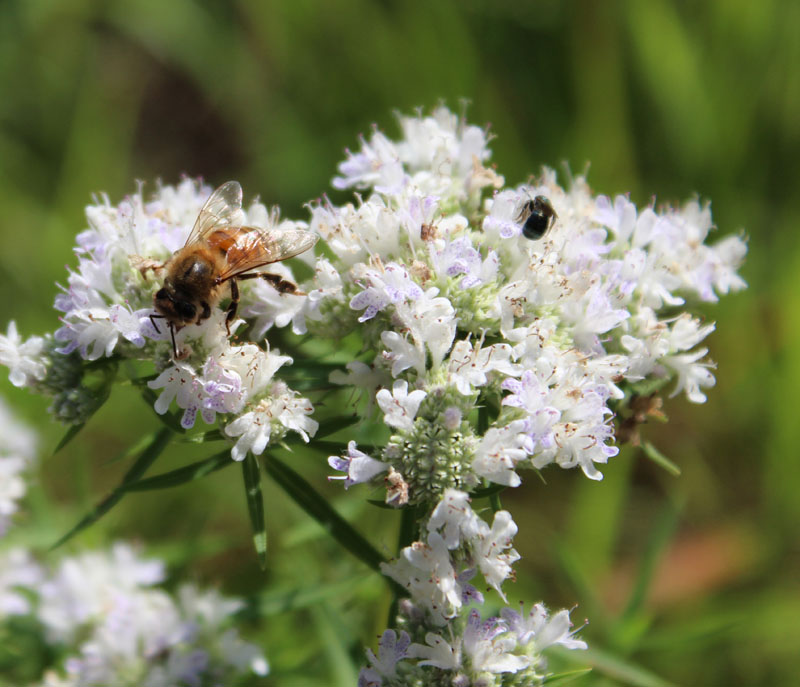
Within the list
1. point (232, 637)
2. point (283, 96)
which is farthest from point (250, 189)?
point (232, 637)

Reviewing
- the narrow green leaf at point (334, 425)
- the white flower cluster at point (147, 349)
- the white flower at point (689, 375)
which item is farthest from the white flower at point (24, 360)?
the white flower at point (689, 375)

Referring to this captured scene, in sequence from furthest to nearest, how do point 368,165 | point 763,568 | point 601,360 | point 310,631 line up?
1. point 763,568
2. point 310,631
3. point 368,165
4. point 601,360

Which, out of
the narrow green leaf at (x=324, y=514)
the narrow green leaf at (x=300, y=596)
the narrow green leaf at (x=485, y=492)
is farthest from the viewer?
the narrow green leaf at (x=300, y=596)

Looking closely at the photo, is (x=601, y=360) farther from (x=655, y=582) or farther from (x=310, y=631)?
(x=655, y=582)

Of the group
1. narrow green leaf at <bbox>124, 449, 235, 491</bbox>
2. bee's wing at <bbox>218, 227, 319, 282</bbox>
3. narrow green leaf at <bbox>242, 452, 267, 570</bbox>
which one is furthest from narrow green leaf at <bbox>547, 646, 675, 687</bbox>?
bee's wing at <bbox>218, 227, 319, 282</bbox>

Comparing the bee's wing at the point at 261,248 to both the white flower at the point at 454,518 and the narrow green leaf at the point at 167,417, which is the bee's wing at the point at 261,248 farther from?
the white flower at the point at 454,518

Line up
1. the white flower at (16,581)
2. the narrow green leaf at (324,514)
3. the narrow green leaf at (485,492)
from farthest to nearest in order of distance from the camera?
the white flower at (16,581)
the narrow green leaf at (324,514)
the narrow green leaf at (485,492)

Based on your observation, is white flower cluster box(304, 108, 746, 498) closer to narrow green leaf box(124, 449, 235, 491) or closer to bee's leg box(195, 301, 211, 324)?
bee's leg box(195, 301, 211, 324)
